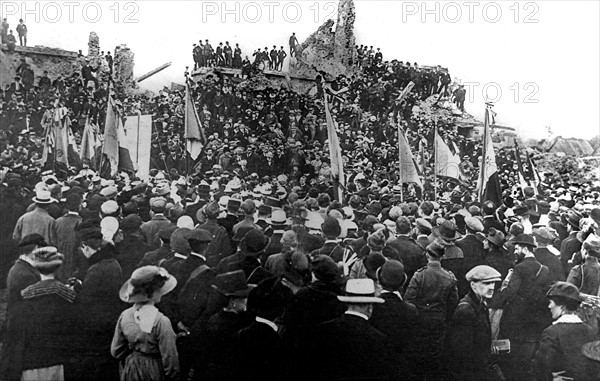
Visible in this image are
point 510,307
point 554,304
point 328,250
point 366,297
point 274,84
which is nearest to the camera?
point 366,297

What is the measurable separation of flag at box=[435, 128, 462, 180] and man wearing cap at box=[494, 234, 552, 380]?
1.87 m

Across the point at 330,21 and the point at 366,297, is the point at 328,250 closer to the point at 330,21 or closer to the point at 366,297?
the point at 366,297

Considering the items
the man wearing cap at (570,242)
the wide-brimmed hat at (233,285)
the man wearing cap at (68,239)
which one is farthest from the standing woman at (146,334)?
the man wearing cap at (570,242)

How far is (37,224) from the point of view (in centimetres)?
531

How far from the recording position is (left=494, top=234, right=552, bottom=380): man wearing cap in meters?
5.54

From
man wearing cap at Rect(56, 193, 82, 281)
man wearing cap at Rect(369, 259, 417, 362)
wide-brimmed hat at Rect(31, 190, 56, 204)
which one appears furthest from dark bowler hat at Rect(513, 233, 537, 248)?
wide-brimmed hat at Rect(31, 190, 56, 204)

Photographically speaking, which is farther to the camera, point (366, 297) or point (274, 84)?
point (274, 84)

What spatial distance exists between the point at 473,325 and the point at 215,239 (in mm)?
2550

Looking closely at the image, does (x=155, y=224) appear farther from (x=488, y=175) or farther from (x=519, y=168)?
(x=519, y=168)

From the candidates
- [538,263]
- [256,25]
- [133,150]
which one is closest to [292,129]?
[256,25]

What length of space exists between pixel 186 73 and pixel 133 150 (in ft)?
3.57

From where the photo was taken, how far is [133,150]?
21.2ft

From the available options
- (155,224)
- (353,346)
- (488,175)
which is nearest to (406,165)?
(488,175)

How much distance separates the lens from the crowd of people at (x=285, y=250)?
4.16m
